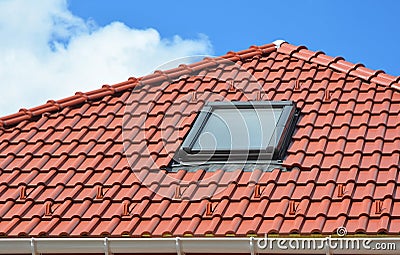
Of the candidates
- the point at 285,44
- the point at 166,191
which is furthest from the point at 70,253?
the point at 285,44

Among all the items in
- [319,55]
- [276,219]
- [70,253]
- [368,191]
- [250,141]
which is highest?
[319,55]

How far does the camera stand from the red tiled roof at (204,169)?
906cm

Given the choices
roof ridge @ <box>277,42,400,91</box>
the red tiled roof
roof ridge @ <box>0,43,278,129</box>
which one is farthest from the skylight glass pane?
roof ridge @ <box>0,43,278,129</box>

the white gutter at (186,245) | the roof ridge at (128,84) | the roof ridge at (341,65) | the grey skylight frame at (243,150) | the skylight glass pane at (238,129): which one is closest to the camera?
the white gutter at (186,245)

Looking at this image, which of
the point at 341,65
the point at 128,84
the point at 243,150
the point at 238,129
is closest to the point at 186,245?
the point at 243,150

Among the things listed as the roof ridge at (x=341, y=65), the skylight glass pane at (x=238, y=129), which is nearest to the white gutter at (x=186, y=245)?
the skylight glass pane at (x=238, y=129)

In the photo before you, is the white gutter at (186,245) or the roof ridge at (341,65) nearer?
the white gutter at (186,245)

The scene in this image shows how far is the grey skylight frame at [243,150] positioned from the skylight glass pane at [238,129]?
0.05 meters

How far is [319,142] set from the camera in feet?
33.4

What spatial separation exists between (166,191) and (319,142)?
171 centimetres

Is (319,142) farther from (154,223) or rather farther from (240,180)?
(154,223)

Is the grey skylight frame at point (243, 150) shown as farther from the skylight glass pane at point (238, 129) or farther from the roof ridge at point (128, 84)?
the roof ridge at point (128, 84)

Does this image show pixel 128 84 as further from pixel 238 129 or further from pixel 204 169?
pixel 204 169

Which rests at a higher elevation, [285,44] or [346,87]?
[285,44]
